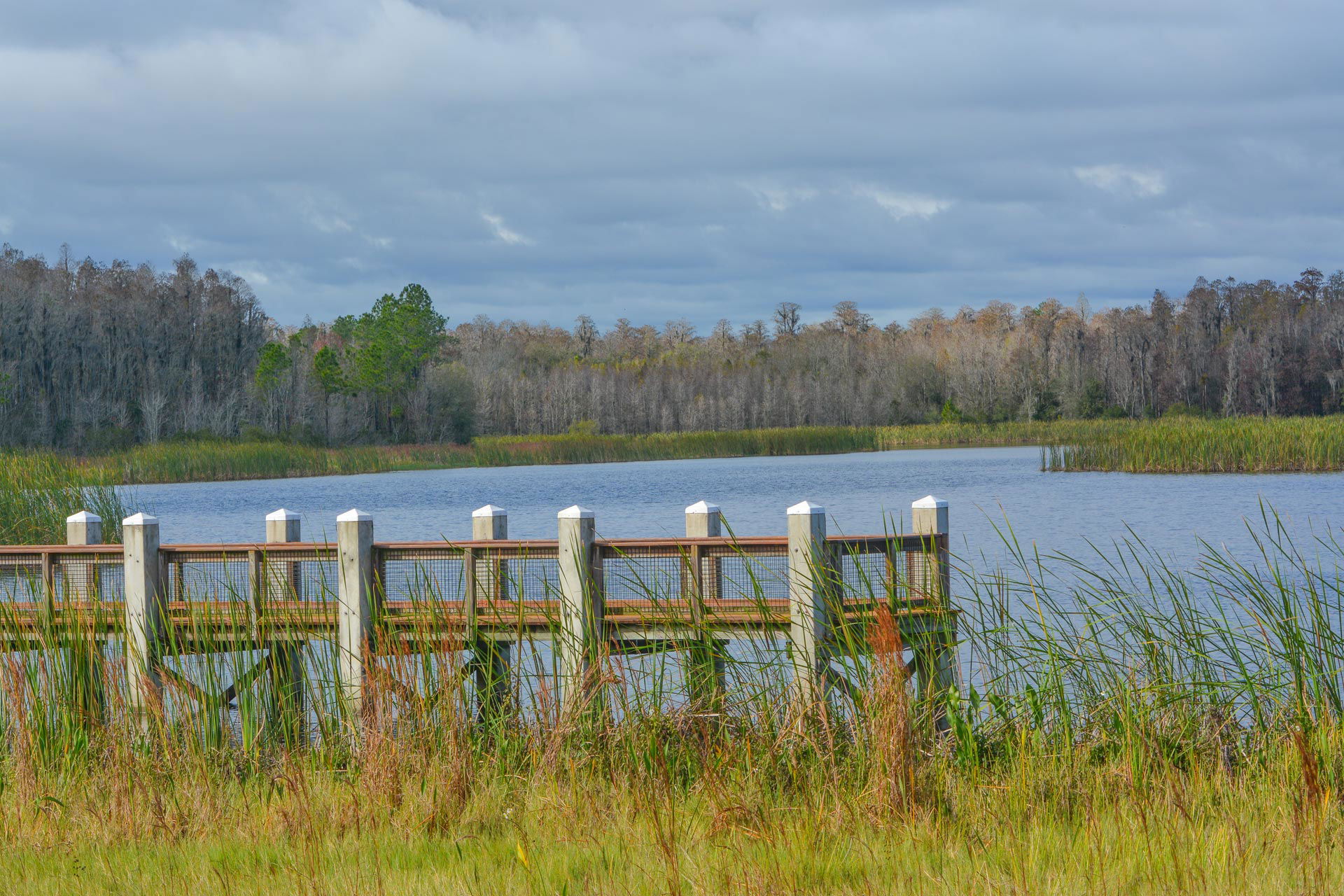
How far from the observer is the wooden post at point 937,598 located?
5777mm

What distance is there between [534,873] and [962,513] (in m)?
20.3

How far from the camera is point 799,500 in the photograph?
26.0 meters

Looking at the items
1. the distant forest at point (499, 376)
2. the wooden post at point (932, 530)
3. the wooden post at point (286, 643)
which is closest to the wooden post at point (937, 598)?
the wooden post at point (932, 530)

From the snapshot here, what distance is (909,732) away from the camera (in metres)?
5.08

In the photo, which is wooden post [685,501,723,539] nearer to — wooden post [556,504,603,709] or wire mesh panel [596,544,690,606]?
wire mesh panel [596,544,690,606]

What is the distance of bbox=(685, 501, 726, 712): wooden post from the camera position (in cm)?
592

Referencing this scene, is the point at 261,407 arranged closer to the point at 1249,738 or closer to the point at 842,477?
the point at 842,477

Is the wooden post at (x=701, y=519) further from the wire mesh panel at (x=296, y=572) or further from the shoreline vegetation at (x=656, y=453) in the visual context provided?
the shoreline vegetation at (x=656, y=453)

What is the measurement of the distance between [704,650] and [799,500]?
64.6 ft

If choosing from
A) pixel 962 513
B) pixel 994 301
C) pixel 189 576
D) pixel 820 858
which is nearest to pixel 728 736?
pixel 820 858

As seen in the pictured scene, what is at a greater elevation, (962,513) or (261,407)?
(261,407)

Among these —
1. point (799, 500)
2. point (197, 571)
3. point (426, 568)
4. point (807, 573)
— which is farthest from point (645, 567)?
point (799, 500)

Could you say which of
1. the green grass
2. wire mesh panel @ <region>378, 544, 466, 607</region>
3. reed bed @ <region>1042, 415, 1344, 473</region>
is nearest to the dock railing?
wire mesh panel @ <region>378, 544, 466, 607</region>

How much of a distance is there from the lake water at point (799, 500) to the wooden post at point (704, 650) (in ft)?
17.6
